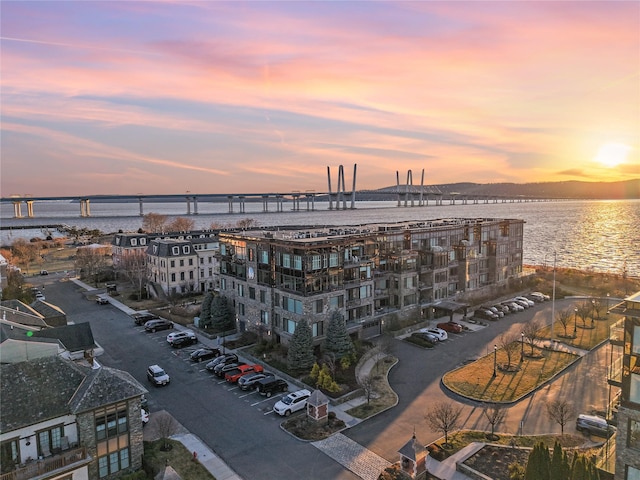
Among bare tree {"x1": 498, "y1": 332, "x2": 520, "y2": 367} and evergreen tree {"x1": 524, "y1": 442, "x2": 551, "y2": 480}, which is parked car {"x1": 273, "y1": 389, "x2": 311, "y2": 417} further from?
bare tree {"x1": 498, "y1": 332, "x2": 520, "y2": 367}

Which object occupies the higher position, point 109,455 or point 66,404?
point 66,404

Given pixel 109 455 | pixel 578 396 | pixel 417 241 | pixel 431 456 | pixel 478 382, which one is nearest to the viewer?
pixel 109 455

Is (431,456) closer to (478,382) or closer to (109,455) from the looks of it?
(478,382)

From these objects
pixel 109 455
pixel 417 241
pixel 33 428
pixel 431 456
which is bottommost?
pixel 431 456

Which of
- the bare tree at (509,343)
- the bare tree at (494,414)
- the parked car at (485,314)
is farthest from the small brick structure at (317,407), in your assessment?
the parked car at (485,314)

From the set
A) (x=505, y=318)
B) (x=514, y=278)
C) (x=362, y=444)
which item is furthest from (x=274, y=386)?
(x=514, y=278)

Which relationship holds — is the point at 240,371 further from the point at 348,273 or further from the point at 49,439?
the point at 49,439
